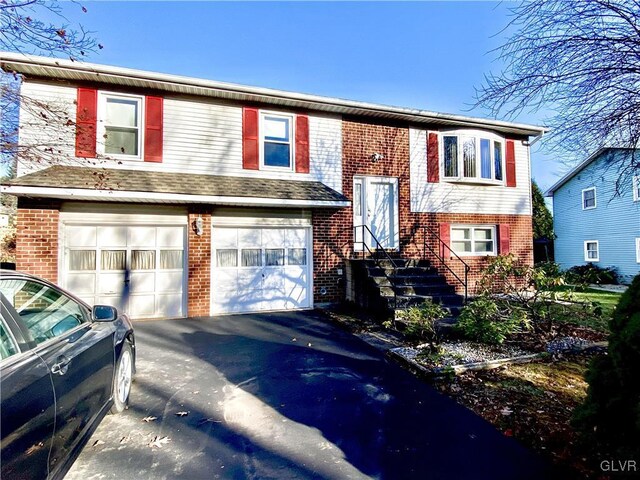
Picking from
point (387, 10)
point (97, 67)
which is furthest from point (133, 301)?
point (387, 10)

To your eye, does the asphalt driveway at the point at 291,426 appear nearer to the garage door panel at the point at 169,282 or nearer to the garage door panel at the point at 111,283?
the garage door panel at the point at 169,282

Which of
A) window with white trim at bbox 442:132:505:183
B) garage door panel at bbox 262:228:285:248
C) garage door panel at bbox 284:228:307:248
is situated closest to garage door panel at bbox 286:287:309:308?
garage door panel at bbox 284:228:307:248

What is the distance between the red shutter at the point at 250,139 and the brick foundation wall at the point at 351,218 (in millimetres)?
2258

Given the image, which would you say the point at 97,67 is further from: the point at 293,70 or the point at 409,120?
the point at 409,120

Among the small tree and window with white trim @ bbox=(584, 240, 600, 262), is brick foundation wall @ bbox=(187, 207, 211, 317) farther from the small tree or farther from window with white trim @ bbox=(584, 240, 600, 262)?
window with white trim @ bbox=(584, 240, 600, 262)

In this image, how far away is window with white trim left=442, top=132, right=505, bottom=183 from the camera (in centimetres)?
1049

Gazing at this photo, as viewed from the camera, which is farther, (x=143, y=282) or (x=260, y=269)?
(x=260, y=269)

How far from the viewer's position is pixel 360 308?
8445 millimetres

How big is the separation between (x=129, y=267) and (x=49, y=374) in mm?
6382

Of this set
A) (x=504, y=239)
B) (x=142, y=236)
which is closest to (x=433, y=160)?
(x=504, y=239)

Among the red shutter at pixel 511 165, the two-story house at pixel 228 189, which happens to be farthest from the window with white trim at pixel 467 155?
the red shutter at pixel 511 165

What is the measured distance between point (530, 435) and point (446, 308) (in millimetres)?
4036

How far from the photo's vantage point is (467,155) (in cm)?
1058

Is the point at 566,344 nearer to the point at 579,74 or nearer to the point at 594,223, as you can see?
the point at 579,74
